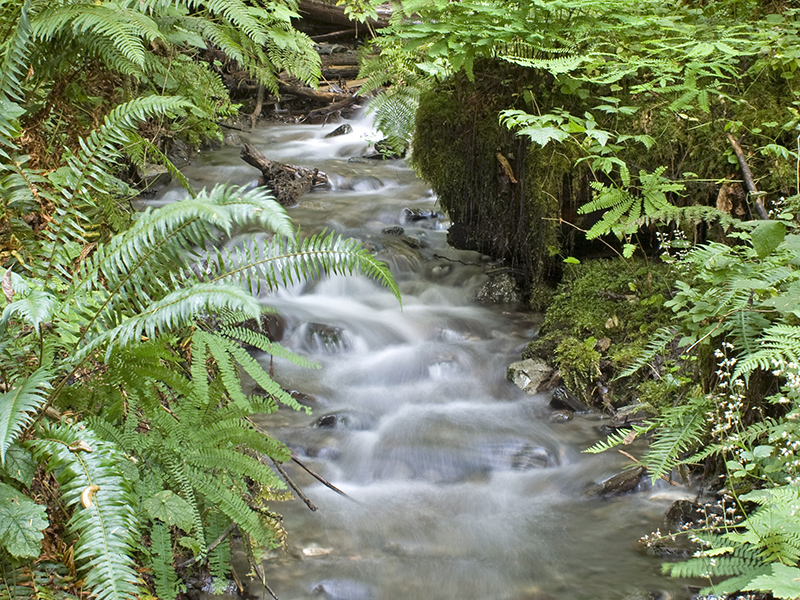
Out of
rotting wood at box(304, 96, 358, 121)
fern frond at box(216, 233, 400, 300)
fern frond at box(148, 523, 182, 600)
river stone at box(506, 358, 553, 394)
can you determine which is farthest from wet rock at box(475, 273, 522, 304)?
rotting wood at box(304, 96, 358, 121)

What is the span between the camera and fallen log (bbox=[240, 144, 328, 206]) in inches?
347

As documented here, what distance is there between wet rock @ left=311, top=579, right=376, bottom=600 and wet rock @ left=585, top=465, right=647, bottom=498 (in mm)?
1634

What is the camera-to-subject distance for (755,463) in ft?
8.54

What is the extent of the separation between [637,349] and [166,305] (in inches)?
149

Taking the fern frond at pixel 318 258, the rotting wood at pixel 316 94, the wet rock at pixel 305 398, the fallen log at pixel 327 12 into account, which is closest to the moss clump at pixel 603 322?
the wet rock at pixel 305 398

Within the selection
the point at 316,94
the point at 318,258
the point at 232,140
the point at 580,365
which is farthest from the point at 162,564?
the point at 316,94

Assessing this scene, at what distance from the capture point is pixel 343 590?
3283 millimetres

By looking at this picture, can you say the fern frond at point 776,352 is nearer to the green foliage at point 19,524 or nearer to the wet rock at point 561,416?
the wet rock at point 561,416

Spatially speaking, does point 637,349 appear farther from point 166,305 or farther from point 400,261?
point 166,305

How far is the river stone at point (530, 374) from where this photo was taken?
17.2ft

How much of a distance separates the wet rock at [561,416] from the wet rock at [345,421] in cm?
137

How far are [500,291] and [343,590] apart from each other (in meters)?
3.73

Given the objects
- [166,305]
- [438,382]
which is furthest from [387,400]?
[166,305]

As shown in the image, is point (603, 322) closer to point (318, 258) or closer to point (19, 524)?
point (318, 258)
